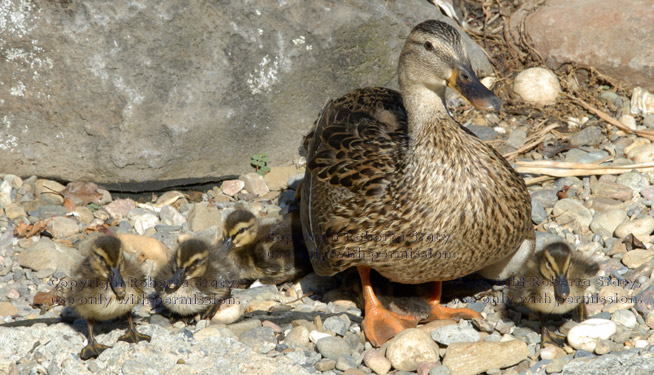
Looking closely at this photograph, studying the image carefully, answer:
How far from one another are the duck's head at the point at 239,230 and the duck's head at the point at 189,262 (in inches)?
18.4

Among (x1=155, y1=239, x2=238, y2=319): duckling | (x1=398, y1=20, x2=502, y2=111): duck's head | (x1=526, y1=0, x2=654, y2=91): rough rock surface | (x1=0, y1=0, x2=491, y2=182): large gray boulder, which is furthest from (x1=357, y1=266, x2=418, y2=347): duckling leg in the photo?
(x1=526, y1=0, x2=654, y2=91): rough rock surface

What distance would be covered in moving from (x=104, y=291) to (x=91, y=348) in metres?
0.35

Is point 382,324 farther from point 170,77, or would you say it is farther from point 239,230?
point 170,77

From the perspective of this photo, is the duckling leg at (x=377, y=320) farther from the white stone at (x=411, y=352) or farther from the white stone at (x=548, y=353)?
the white stone at (x=548, y=353)

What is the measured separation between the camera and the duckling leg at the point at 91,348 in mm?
4410

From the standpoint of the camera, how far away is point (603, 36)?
658 centimetres

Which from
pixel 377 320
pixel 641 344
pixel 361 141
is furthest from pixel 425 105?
pixel 641 344

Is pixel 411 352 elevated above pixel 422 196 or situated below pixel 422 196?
below

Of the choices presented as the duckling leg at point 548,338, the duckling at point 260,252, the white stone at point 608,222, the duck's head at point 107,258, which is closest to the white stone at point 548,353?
the duckling leg at point 548,338

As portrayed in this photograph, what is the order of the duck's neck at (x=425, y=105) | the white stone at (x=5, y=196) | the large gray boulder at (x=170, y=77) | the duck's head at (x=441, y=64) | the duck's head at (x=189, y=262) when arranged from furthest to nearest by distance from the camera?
the white stone at (x=5, y=196) → the large gray boulder at (x=170, y=77) → the duck's head at (x=189, y=262) → the duck's neck at (x=425, y=105) → the duck's head at (x=441, y=64)

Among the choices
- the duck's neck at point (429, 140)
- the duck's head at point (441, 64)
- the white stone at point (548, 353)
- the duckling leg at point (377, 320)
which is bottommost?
the duckling leg at point (377, 320)

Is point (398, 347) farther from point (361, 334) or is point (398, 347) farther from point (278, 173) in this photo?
point (278, 173)

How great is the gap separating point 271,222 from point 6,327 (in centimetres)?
185

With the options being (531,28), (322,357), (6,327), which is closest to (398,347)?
(322,357)
